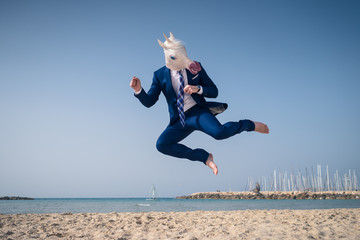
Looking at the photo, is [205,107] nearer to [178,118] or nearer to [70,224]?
[178,118]

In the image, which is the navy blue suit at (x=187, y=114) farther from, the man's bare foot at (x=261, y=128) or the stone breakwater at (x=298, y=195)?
the stone breakwater at (x=298, y=195)

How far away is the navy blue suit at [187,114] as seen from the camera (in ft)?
10.3

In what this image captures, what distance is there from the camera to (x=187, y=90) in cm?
302

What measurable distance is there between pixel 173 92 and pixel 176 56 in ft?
1.50

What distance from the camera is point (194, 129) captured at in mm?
3277

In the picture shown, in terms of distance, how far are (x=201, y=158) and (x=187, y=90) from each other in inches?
36.9

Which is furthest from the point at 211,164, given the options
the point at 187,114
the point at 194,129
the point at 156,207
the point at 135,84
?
the point at 156,207

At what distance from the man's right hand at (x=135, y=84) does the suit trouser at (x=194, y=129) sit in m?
0.60

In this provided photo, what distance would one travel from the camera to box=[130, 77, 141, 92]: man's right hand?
3.20m

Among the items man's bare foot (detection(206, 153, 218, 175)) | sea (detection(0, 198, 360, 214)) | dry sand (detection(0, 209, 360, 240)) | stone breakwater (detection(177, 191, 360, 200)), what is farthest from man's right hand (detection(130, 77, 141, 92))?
stone breakwater (detection(177, 191, 360, 200))

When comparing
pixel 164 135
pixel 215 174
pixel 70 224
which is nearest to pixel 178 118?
pixel 164 135

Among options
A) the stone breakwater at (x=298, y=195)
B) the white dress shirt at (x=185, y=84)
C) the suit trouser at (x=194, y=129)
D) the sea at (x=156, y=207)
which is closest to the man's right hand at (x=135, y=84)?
the white dress shirt at (x=185, y=84)

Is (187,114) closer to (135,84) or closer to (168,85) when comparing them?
(168,85)

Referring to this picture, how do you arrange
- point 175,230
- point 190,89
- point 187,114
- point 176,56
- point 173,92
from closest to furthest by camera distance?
point 190,89 < point 176,56 < point 187,114 < point 173,92 < point 175,230
